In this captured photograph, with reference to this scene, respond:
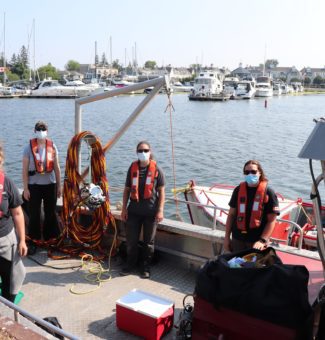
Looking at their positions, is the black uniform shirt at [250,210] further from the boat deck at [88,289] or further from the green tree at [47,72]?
the green tree at [47,72]

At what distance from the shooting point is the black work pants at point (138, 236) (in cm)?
527

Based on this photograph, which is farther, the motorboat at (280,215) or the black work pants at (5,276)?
the motorboat at (280,215)

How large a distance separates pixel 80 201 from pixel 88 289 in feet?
4.23

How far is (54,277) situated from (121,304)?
145cm

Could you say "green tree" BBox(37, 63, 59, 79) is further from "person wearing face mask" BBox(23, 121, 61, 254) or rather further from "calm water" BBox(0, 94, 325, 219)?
"person wearing face mask" BBox(23, 121, 61, 254)

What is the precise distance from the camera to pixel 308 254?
4664 millimetres

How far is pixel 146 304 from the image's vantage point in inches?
162

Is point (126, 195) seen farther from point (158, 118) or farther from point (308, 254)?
point (158, 118)

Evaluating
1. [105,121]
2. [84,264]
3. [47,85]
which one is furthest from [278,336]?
[47,85]

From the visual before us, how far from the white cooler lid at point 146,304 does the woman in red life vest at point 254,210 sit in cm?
100

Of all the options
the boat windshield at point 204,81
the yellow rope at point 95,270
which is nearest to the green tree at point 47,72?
the boat windshield at point 204,81

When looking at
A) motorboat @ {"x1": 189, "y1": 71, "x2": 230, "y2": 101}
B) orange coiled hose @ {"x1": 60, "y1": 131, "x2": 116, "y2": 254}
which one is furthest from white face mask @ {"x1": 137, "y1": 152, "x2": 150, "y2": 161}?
motorboat @ {"x1": 189, "y1": 71, "x2": 230, "y2": 101}

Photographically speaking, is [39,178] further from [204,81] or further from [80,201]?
[204,81]

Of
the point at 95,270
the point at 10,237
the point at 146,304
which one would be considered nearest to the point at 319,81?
the point at 95,270
